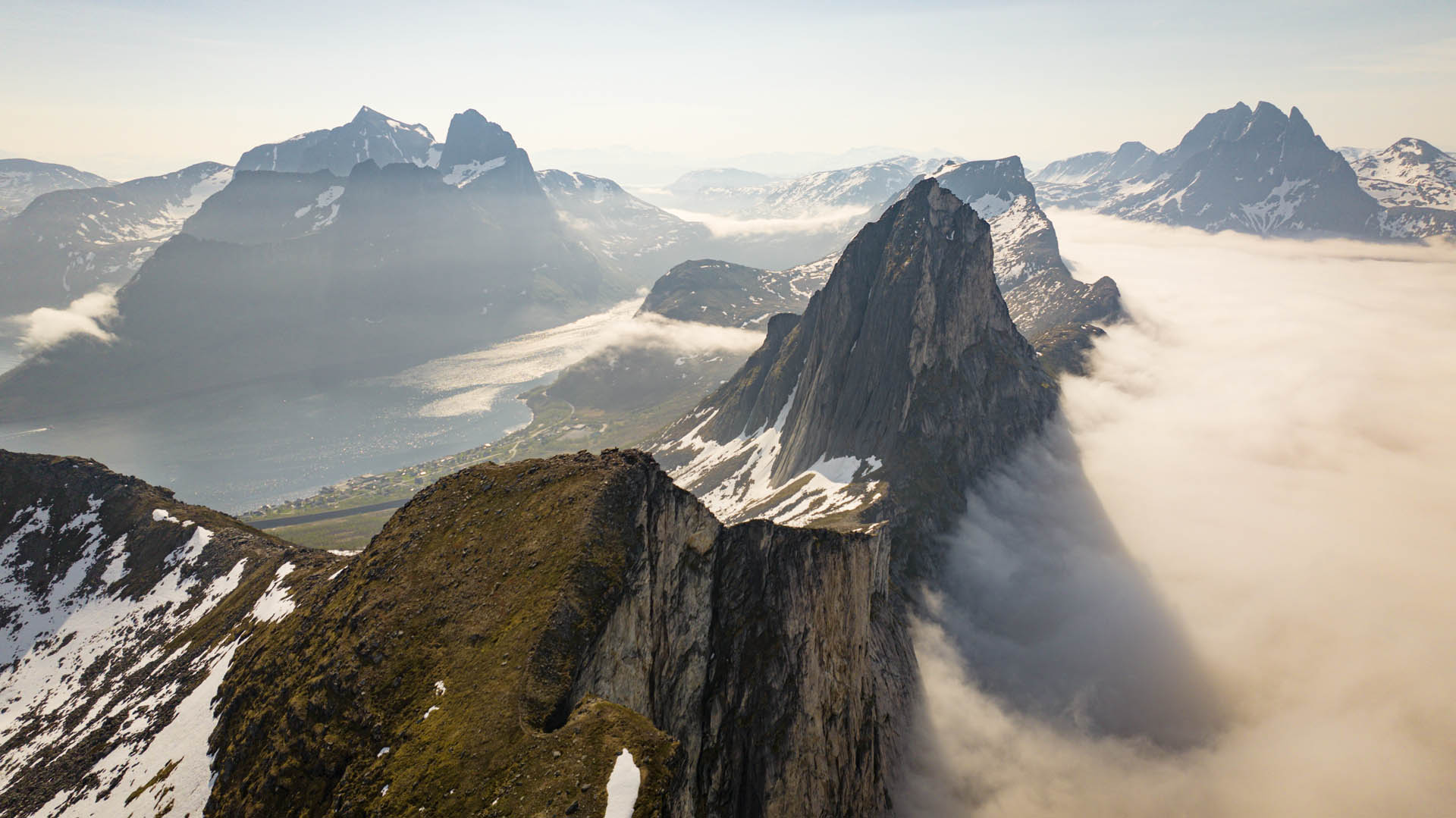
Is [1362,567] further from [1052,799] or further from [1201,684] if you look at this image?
[1052,799]

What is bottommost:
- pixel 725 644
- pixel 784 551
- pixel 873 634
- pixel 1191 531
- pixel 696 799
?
pixel 1191 531

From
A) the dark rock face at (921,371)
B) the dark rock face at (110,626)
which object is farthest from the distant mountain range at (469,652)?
the dark rock face at (921,371)

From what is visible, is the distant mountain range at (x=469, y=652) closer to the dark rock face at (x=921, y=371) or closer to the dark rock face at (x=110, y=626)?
the dark rock face at (x=110, y=626)

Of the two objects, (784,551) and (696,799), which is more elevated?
(784,551)

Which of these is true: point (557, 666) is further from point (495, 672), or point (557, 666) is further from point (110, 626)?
point (110, 626)

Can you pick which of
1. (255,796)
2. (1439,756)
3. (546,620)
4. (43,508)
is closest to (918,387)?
(1439,756)

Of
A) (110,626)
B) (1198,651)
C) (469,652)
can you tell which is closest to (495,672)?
(469,652)
